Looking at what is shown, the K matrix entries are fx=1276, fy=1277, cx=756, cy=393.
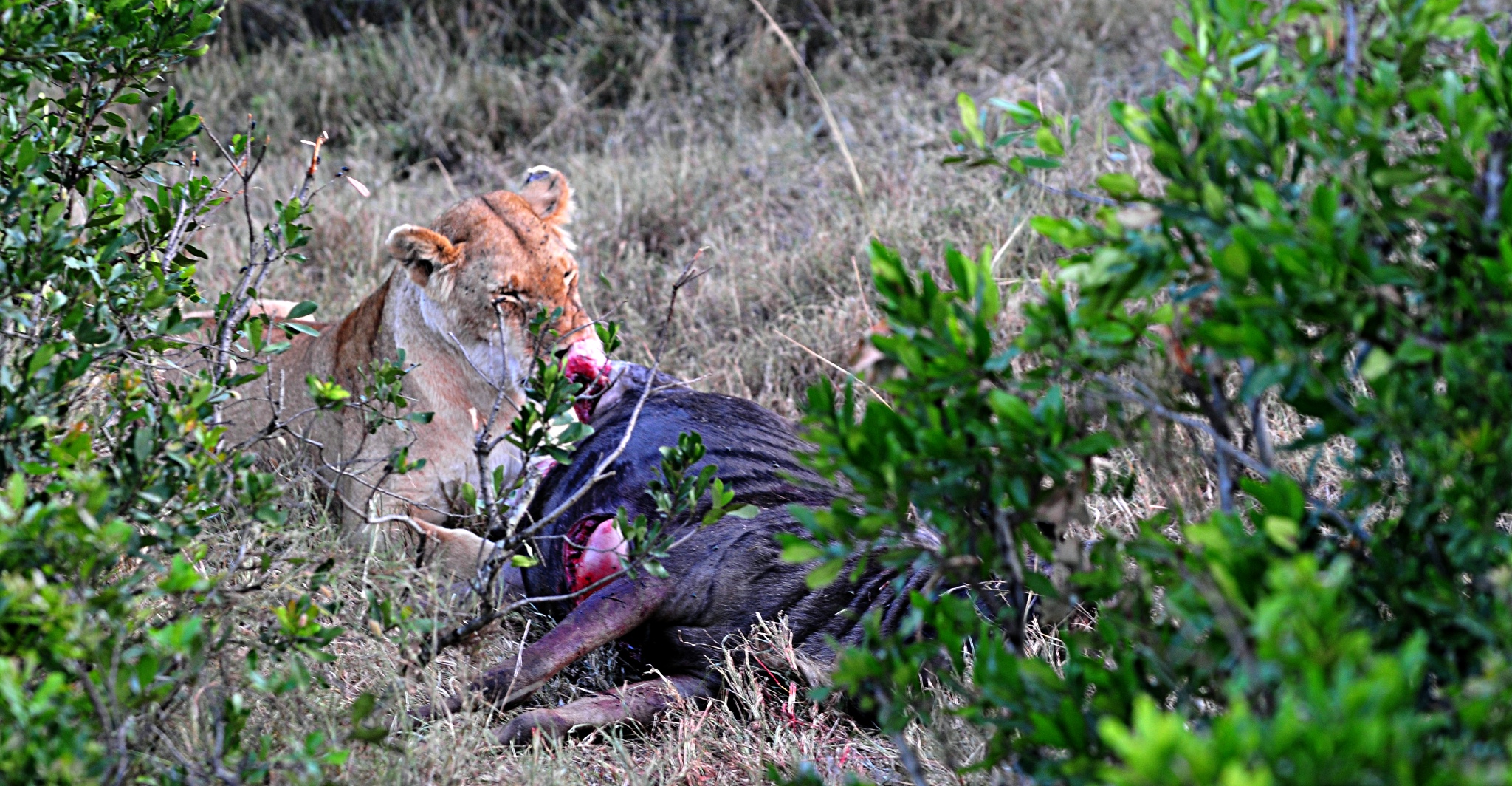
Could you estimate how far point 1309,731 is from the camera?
1.21 meters

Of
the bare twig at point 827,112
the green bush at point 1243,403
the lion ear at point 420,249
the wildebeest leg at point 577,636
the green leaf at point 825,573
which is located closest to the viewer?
the green bush at point 1243,403

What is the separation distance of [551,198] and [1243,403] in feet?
10.2

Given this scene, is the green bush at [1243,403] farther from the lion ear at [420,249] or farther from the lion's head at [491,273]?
the lion ear at [420,249]

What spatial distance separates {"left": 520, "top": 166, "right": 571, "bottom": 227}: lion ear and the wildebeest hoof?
1858 millimetres

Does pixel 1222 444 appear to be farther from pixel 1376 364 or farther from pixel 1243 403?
pixel 1376 364

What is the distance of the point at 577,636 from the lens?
3262mm

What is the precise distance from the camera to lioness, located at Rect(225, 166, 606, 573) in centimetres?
402

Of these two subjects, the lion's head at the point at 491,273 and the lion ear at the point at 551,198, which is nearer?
the lion's head at the point at 491,273

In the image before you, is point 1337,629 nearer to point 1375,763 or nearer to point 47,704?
point 1375,763

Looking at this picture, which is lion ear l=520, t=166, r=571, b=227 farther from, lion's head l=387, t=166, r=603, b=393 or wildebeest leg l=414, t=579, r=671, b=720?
wildebeest leg l=414, t=579, r=671, b=720

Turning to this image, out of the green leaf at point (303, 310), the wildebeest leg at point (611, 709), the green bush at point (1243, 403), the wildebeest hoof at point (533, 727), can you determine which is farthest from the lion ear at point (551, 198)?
the green bush at point (1243, 403)

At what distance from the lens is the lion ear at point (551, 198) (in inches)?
174

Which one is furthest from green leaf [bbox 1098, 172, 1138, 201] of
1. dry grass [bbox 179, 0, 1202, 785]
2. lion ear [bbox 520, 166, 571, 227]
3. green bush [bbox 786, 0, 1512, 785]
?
lion ear [bbox 520, 166, 571, 227]

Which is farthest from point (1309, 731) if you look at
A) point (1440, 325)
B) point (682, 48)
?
point (682, 48)
